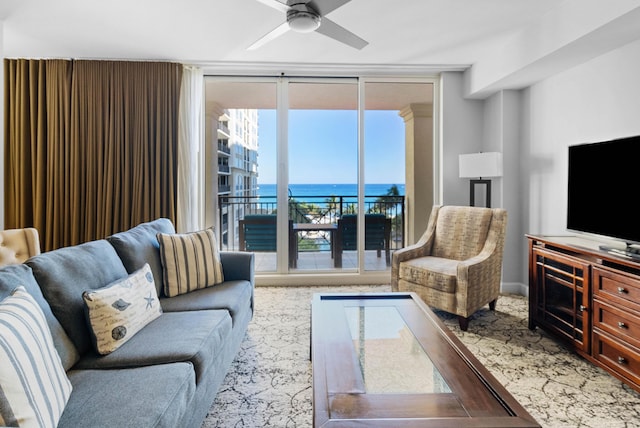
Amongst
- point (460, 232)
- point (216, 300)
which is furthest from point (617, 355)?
point (216, 300)

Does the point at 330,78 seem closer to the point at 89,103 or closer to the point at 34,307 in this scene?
the point at 89,103

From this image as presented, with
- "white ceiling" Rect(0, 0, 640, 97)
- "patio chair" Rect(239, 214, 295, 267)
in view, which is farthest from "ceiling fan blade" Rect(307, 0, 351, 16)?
"patio chair" Rect(239, 214, 295, 267)

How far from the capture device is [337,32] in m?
2.38

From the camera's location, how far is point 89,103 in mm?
3701

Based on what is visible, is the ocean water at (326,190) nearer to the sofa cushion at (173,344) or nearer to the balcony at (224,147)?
the balcony at (224,147)

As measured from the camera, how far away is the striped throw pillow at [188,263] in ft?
7.61

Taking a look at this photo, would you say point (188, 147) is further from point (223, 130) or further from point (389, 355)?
point (389, 355)

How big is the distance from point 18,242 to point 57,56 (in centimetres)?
221

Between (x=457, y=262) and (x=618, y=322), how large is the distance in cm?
130

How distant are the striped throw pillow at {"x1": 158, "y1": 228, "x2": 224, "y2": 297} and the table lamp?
2612 millimetres

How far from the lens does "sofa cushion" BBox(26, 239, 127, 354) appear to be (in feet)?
4.72

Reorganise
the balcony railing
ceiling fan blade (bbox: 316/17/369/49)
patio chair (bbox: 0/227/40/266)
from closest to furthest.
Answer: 1. ceiling fan blade (bbox: 316/17/369/49)
2. patio chair (bbox: 0/227/40/266)
3. the balcony railing

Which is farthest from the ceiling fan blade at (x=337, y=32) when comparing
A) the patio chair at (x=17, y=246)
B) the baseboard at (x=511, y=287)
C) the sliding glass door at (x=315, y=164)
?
the baseboard at (x=511, y=287)

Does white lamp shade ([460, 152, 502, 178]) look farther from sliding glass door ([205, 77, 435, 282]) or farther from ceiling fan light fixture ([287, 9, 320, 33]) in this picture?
ceiling fan light fixture ([287, 9, 320, 33])
